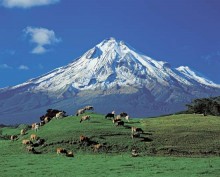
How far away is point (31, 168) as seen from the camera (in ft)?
122

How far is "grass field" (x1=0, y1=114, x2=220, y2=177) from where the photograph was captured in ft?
117

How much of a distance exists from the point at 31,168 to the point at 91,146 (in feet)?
41.5

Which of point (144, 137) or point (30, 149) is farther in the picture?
point (144, 137)

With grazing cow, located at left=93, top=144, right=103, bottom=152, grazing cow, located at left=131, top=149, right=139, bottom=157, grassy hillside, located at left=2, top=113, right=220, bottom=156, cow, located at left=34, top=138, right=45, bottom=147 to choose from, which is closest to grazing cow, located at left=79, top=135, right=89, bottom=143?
grassy hillside, located at left=2, top=113, right=220, bottom=156

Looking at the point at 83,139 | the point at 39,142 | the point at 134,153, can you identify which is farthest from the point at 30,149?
the point at 134,153

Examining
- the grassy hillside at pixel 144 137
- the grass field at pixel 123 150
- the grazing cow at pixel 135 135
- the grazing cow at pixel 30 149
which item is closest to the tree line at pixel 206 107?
the grass field at pixel 123 150

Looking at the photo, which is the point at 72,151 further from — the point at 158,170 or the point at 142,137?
the point at 158,170

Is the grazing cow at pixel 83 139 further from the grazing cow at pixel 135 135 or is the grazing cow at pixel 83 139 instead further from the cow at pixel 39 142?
the grazing cow at pixel 135 135

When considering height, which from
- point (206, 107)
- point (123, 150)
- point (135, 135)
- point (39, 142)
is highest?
point (206, 107)

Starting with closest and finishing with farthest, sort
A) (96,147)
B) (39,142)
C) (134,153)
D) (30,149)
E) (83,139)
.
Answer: (134,153) < (96,147) < (30,149) < (83,139) < (39,142)

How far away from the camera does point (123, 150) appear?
4791 cm

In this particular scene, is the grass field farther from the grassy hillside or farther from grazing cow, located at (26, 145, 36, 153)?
grazing cow, located at (26, 145, 36, 153)

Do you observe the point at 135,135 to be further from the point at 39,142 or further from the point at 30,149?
the point at 30,149

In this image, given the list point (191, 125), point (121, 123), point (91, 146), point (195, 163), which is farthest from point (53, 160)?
point (191, 125)
